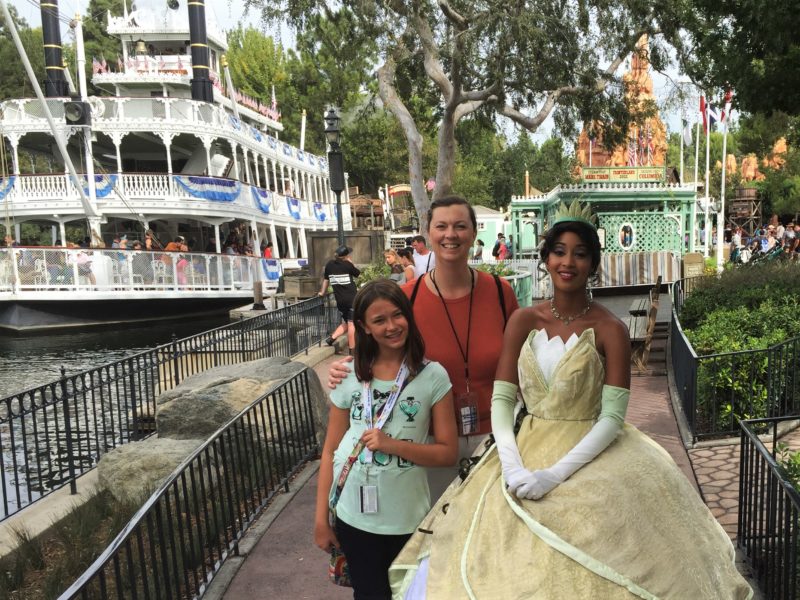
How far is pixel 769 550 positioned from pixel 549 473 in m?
2.17

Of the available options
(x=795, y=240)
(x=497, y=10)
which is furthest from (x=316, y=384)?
(x=795, y=240)

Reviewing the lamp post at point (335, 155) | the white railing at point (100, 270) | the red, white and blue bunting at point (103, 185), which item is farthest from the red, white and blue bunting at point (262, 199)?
the lamp post at point (335, 155)

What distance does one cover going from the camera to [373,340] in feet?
7.66

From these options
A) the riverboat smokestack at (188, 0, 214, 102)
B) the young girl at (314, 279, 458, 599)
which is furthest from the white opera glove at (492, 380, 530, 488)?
the riverboat smokestack at (188, 0, 214, 102)

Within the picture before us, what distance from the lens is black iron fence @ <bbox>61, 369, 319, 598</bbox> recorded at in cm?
286

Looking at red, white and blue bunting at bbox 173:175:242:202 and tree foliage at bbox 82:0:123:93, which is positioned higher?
tree foliage at bbox 82:0:123:93

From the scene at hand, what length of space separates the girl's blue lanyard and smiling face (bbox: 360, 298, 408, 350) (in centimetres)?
10

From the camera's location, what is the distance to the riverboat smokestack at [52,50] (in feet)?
81.9

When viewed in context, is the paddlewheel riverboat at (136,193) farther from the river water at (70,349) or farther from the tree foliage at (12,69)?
the tree foliage at (12,69)

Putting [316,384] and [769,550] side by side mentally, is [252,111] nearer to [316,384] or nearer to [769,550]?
[316,384]

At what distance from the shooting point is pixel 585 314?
2283 mm

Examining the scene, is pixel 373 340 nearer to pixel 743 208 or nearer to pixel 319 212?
pixel 319 212

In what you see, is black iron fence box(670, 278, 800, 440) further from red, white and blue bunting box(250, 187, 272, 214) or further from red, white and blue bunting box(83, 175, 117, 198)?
red, white and blue bunting box(250, 187, 272, 214)

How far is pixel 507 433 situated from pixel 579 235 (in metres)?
0.73
